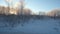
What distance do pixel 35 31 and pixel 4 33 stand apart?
128cm

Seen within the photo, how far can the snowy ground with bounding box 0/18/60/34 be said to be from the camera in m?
8.75

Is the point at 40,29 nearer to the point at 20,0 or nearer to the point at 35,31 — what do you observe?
the point at 35,31

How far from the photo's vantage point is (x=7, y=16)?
8.78 meters

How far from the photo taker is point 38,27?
8781 millimetres

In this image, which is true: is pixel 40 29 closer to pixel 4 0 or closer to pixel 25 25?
pixel 25 25

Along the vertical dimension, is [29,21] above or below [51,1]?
below

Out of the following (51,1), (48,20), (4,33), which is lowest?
(4,33)

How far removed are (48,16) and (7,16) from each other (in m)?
1.65

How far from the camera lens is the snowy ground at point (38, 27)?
344 inches

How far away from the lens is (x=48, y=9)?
8.68m

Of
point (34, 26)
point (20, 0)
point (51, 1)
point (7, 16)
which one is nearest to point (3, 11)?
point (7, 16)

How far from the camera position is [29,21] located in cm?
880

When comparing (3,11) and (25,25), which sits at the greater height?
(3,11)

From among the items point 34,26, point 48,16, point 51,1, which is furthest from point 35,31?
point 51,1
